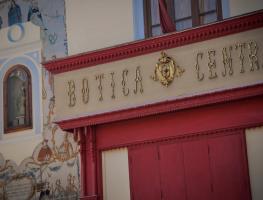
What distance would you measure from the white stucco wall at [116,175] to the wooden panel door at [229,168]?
5.98 ft

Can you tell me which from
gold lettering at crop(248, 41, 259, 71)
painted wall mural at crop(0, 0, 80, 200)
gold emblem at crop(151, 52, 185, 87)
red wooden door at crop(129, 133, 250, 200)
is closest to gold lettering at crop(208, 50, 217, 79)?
gold emblem at crop(151, 52, 185, 87)

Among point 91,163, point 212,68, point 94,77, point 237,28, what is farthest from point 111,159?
point 237,28

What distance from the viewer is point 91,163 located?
1277 cm

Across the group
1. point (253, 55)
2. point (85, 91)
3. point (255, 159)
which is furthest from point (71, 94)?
point (255, 159)

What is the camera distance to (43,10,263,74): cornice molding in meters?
11.5

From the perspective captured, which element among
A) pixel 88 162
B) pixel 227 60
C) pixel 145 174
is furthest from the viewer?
pixel 88 162

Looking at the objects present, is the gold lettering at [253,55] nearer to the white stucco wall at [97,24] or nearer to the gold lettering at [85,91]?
the white stucco wall at [97,24]

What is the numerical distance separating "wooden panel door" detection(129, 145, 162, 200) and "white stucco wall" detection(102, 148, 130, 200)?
15cm

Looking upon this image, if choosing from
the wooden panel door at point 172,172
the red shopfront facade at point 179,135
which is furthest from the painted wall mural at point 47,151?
the wooden panel door at point 172,172

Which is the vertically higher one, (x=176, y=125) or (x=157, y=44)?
(x=157, y=44)

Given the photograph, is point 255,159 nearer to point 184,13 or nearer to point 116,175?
point 116,175

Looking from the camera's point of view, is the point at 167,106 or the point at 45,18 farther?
the point at 45,18

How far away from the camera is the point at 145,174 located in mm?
12242

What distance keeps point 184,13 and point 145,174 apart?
3443 millimetres
